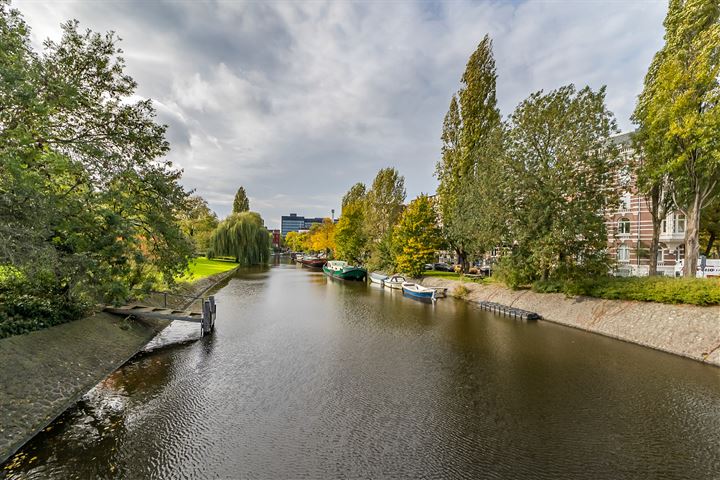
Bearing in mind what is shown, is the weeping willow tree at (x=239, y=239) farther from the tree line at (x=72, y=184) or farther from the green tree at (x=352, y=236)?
the tree line at (x=72, y=184)

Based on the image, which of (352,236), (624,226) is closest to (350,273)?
(352,236)

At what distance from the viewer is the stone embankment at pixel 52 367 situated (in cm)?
779

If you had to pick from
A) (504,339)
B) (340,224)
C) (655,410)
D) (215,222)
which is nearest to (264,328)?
(504,339)

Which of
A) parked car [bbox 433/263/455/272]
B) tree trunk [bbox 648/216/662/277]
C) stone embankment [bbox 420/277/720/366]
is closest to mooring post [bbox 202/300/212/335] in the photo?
stone embankment [bbox 420/277/720/366]

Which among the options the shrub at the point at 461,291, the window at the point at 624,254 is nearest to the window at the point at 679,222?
the window at the point at 624,254

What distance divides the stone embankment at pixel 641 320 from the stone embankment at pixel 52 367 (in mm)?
22135

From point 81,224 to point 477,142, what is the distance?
31.9 metres

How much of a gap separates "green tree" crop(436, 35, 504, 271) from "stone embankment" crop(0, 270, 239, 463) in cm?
2329

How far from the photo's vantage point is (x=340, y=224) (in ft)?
196

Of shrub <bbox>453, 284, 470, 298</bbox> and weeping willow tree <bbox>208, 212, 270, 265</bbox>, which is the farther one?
weeping willow tree <bbox>208, 212, 270, 265</bbox>

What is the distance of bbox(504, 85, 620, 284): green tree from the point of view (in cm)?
2073

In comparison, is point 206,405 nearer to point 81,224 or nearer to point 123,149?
point 81,224

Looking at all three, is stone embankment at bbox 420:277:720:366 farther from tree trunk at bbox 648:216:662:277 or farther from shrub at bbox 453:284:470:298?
tree trunk at bbox 648:216:662:277

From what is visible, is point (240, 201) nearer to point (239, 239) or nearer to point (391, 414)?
point (239, 239)
